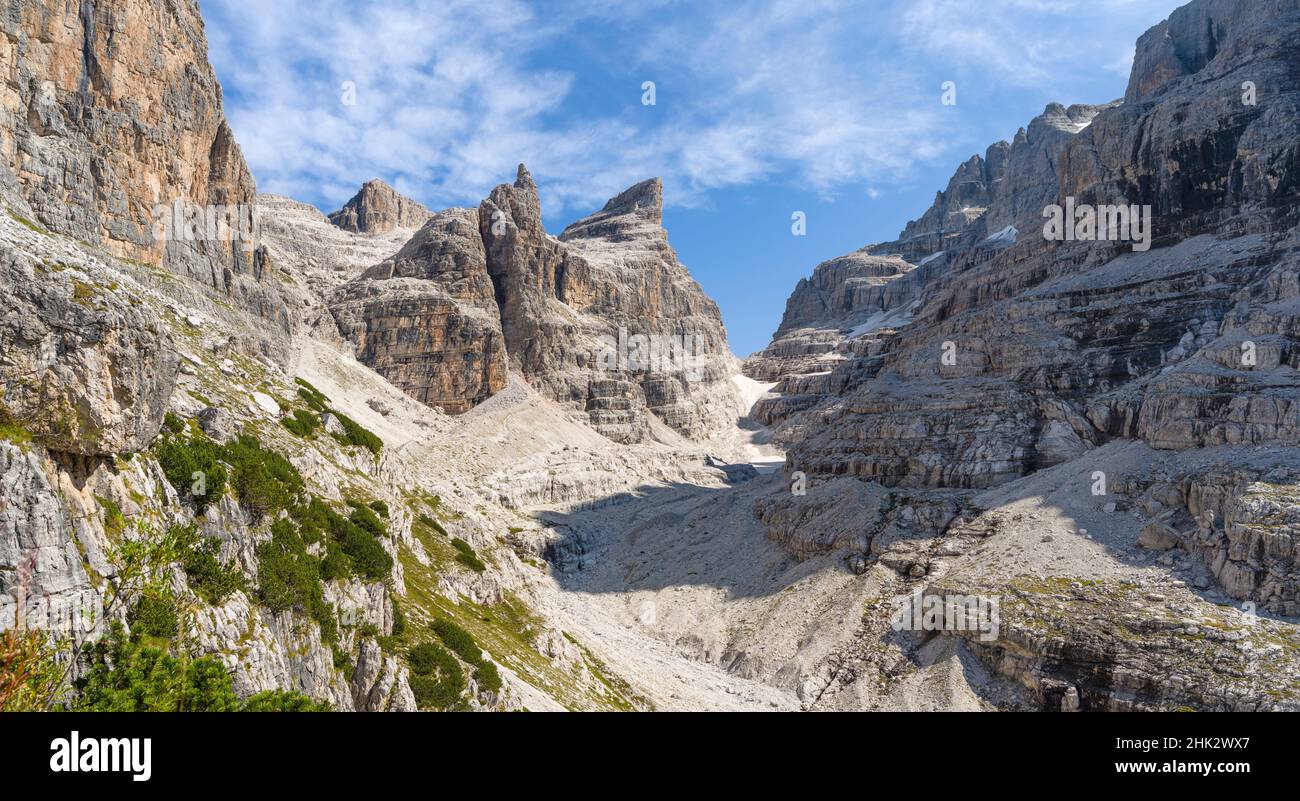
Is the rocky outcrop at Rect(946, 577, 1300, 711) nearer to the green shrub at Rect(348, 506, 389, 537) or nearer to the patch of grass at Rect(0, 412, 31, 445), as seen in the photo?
the green shrub at Rect(348, 506, 389, 537)

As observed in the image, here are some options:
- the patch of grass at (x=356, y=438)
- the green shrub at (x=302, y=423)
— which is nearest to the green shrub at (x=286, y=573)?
the green shrub at (x=302, y=423)

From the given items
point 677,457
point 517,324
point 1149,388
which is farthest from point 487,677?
point 517,324

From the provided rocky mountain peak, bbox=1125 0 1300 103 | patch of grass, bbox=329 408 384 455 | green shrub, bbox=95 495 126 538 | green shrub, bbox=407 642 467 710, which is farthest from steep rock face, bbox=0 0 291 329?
rocky mountain peak, bbox=1125 0 1300 103

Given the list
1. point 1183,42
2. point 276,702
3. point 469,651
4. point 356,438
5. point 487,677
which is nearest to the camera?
point 276,702

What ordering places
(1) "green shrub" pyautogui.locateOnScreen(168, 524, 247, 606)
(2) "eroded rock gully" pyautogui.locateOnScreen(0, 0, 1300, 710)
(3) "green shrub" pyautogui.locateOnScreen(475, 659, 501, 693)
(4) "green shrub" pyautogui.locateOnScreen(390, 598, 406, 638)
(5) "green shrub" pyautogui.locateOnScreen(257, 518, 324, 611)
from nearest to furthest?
(2) "eroded rock gully" pyautogui.locateOnScreen(0, 0, 1300, 710), (1) "green shrub" pyautogui.locateOnScreen(168, 524, 247, 606), (5) "green shrub" pyautogui.locateOnScreen(257, 518, 324, 611), (4) "green shrub" pyautogui.locateOnScreen(390, 598, 406, 638), (3) "green shrub" pyautogui.locateOnScreen(475, 659, 501, 693)

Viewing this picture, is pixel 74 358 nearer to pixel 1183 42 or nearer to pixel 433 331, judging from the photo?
pixel 433 331
